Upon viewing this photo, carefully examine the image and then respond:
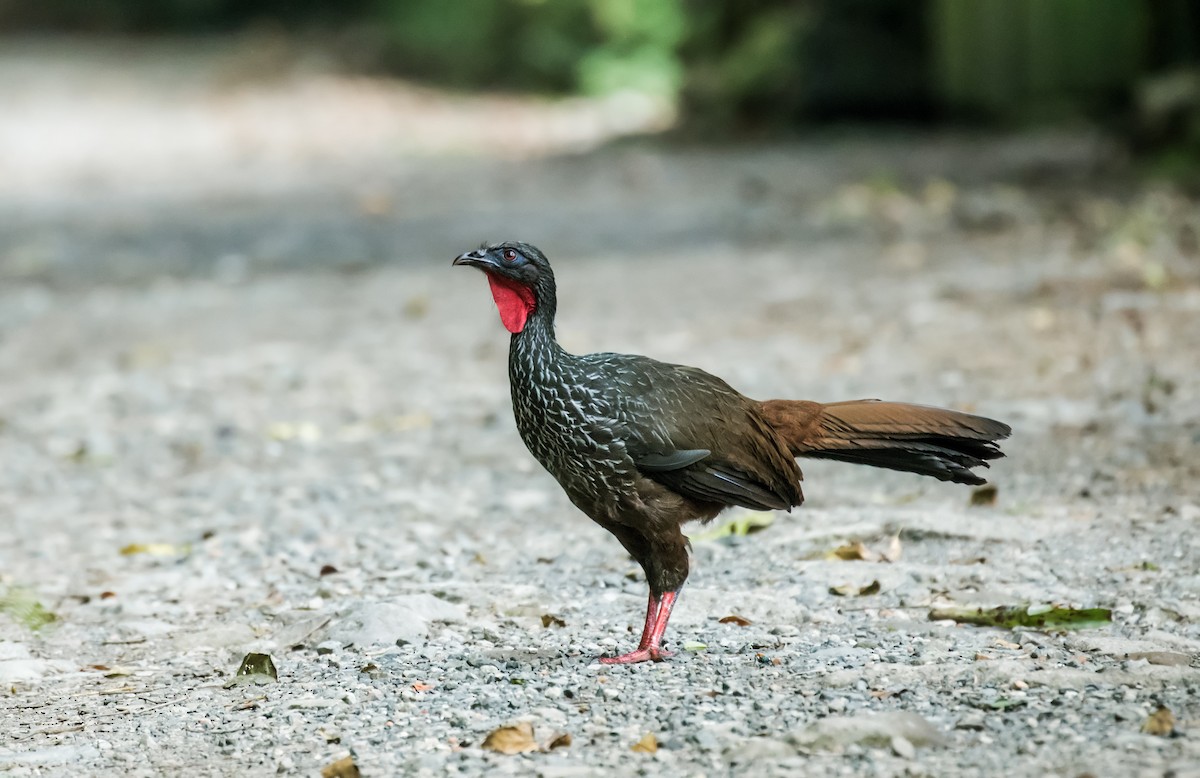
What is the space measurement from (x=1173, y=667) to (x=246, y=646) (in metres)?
2.25

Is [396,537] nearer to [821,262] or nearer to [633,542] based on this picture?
[633,542]

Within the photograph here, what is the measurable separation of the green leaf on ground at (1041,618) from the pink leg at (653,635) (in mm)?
753

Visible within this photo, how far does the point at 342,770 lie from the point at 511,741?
0.34 m

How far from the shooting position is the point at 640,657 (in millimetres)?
3619

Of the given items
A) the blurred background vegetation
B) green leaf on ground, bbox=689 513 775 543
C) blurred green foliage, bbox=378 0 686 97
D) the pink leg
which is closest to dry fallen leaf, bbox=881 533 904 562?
green leaf on ground, bbox=689 513 775 543

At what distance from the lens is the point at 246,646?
400cm

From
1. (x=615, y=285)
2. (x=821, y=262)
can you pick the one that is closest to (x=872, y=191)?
(x=821, y=262)

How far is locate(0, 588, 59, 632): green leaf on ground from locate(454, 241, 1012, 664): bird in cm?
164

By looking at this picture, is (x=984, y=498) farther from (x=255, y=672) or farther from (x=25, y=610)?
(x=25, y=610)

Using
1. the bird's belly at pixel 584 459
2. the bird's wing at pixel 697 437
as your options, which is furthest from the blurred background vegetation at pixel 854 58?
the bird's belly at pixel 584 459

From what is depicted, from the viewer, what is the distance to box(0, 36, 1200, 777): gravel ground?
10.7ft

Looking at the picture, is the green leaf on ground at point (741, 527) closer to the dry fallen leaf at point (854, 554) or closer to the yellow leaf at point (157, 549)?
the dry fallen leaf at point (854, 554)

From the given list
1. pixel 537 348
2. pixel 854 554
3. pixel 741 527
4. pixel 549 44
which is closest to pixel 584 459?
pixel 537 348

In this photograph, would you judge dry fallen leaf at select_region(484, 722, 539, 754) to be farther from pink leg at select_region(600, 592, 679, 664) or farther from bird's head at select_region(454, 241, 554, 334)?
bird's head at select_region(454, 241, 554, 334)
